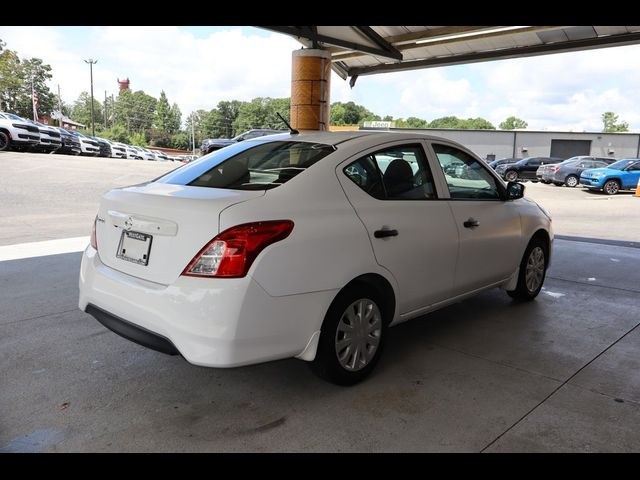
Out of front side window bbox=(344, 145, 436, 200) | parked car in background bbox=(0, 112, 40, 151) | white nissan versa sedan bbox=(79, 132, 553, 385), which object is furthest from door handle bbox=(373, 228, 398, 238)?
parked car in background bbox=(0, 112, 40, 151)

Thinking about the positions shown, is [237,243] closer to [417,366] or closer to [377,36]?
[417,366]

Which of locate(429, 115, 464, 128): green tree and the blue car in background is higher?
locate(429, 115, 464, 128): green tree

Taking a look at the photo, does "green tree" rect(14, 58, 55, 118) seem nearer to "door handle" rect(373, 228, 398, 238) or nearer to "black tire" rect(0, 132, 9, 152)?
"black tire" rect(0, 132, 9, 152)

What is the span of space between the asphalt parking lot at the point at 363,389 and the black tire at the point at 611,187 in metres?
17.3

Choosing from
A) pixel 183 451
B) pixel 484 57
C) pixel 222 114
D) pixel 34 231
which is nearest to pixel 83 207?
pixel 34 231

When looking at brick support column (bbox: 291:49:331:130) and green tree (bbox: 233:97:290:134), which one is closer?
brick support column (bbox: 291:49:331:130)

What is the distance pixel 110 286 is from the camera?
3.07 m

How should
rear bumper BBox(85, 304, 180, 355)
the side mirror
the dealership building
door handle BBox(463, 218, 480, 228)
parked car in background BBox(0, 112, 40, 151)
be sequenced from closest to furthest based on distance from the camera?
rear bumper BBox(85, 304, 180, 355) < door handle BBox(463, 218, 480, 228) < the side mirror < parked car in background BBox(0, 112, 40, 151) < the dealership building

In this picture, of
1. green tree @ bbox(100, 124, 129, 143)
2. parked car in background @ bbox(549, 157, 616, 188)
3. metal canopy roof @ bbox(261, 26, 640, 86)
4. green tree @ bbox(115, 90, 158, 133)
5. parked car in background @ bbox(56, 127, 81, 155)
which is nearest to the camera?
metal canopy roof @ bbox(261, 26, 640, 86)

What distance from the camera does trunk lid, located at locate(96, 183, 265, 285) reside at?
2.74 m

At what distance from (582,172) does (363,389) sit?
22807 mm

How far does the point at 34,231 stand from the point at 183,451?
7554mm

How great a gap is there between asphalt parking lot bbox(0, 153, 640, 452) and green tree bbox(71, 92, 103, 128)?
413 feet
